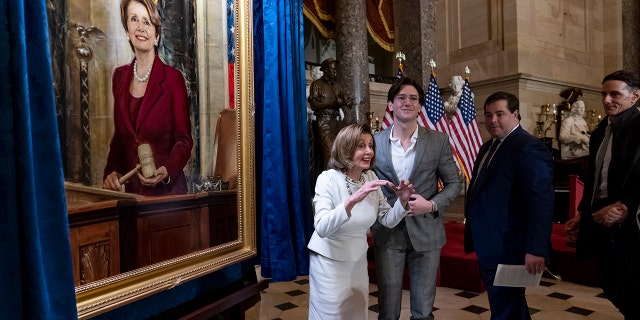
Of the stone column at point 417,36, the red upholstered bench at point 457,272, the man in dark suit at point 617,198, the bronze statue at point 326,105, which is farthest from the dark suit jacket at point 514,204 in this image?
the stone column at point 417,36

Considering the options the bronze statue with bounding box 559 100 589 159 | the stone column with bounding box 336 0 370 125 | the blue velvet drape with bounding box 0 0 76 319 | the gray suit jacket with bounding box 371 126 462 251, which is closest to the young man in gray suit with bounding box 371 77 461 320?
the gray suit jacket with bounding box 371 126 462 251

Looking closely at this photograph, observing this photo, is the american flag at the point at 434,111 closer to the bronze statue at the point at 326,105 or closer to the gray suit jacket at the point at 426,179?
the bronze statue at the point at 326,105

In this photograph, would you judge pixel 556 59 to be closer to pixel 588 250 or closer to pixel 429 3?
pixel 429 3

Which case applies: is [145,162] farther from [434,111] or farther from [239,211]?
[434,111]

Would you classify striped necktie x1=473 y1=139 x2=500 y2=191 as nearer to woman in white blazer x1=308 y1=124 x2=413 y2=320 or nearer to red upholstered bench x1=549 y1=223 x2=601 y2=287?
woman in white blazer x1=308 y1=124 x2=413 y2=320

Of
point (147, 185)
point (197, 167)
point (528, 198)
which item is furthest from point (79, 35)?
point (528, 198)

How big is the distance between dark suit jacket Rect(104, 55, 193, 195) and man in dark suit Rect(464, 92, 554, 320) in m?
1.68

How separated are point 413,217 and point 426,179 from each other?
9.3 inches

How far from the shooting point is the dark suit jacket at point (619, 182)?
7.78 ft

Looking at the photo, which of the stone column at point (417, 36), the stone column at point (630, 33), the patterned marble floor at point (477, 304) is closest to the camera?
the patterned marble floor at point (477, 304)

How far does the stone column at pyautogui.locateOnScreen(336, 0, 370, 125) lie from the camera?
7.06 metres

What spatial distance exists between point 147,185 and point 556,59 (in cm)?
1084

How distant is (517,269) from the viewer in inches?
88.2

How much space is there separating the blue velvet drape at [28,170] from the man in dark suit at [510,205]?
209 cm
